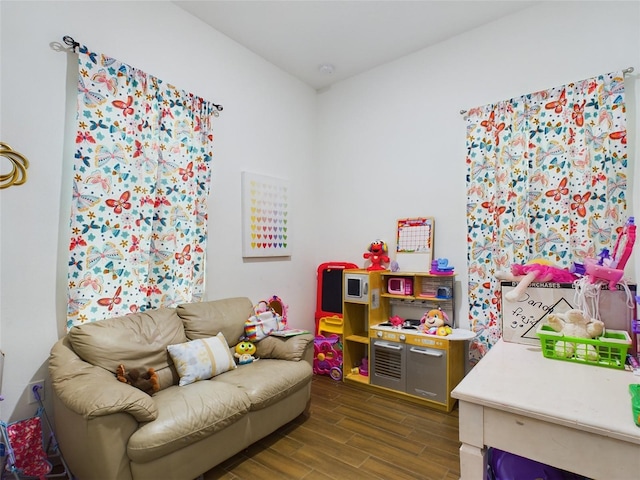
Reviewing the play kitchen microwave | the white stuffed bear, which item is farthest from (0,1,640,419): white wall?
the white stuffed bear

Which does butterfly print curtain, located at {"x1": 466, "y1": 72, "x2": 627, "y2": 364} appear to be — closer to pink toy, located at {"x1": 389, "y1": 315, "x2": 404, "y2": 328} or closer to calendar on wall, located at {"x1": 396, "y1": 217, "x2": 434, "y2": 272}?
calendar on wall, located at {"x1": 396, "y1": 217, "x2": 434, "y2": 272}

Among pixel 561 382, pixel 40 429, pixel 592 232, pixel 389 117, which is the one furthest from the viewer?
pixel 389 117

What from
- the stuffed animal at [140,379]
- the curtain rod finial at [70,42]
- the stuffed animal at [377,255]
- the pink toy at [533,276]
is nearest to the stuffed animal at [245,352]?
the stuffed animal at [140,379]

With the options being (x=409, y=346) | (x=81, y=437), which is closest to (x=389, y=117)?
(x=409, y=346)

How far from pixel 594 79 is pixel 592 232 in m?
1.07

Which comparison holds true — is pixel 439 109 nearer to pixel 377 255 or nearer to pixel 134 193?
pixel 377 255

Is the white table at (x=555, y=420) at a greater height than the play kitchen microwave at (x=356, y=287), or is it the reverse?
the play kitchen microwave at (x=356, y=287)

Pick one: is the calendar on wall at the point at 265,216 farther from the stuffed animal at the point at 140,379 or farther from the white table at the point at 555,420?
the white table at the point at 555,420

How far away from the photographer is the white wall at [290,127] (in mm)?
1939

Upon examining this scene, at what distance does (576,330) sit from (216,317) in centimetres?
227

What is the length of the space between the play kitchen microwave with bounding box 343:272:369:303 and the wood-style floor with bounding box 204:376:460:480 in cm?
89

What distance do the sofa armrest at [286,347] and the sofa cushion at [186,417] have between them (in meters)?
0.56

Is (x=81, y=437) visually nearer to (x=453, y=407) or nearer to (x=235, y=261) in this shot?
(x=235, y=261)

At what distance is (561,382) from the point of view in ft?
4.54
